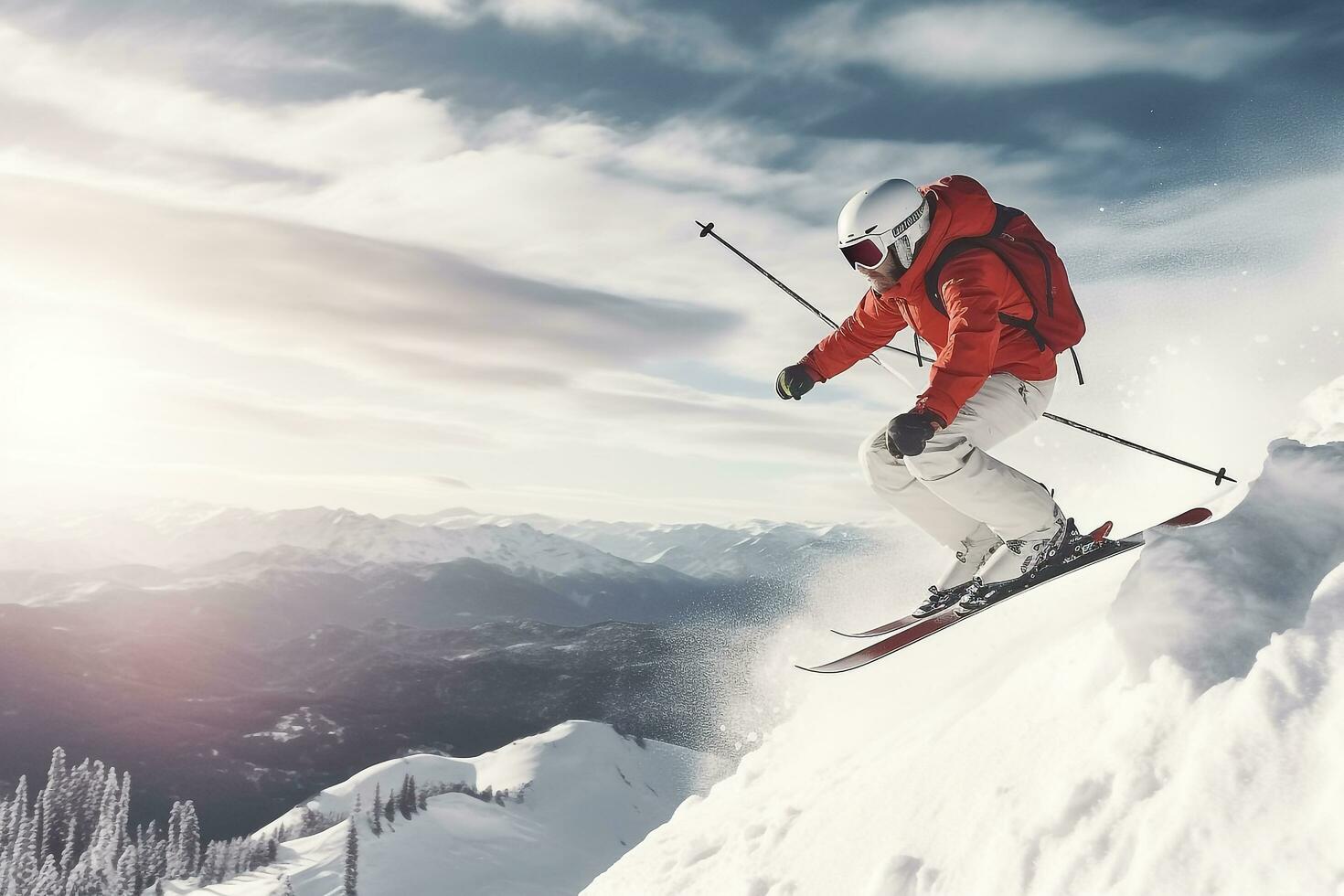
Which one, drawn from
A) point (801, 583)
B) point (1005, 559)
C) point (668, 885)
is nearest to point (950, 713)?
point (1005, 559)

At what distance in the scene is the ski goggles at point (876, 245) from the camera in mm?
7055

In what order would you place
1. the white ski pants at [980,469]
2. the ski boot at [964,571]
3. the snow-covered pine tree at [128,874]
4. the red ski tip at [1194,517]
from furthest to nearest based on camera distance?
the snow-covered pine tree at [128,874] < the ski boot at [964,571] < the red ski tip at [1194,517] < the white ski pants at [980,469]

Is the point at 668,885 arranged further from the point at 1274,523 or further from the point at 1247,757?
the point at 1274,523

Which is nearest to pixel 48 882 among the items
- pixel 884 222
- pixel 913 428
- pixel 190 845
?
pixel 190 845

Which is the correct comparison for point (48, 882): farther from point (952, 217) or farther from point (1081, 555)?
point (952, 217)

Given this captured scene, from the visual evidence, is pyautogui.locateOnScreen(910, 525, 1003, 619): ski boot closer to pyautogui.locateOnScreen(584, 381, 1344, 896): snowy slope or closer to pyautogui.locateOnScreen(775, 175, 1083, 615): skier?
pyautogui.locateOnScreen(775, 175, 1083, 615): skier

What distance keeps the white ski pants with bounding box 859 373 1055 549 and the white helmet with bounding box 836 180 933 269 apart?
149 cm

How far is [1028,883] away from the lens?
4895 millimetres

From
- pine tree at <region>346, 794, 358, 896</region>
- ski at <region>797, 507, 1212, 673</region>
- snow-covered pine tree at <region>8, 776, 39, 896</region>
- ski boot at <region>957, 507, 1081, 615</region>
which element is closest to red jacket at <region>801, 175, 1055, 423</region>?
ski boot at <region>957, 507, 1081, 615</region>

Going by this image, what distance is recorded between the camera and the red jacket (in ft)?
22.6

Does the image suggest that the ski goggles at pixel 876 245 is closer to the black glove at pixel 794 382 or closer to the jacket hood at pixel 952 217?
the jacket hood at pixel 952 217

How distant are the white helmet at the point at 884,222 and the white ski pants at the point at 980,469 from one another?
1487 mm

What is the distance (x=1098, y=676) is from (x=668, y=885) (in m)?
4.63

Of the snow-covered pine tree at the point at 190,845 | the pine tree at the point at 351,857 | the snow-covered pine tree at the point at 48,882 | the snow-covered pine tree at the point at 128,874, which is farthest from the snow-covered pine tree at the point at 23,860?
the pine tree at the point at 351,857
